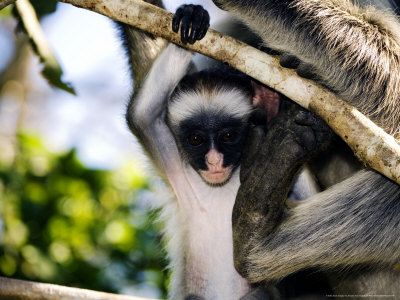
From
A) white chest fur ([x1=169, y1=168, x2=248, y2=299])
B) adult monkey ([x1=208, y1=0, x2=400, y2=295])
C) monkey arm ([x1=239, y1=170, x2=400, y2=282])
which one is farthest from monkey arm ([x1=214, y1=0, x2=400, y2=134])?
Result: white chest fur ([x1=169, y1=168, x2=248, y2=299])

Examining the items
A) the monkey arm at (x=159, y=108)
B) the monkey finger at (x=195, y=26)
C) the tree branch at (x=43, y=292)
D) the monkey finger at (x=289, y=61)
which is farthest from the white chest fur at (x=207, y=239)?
the monkey finger at (x=195, y=26)

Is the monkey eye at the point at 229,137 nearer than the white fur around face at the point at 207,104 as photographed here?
Yes

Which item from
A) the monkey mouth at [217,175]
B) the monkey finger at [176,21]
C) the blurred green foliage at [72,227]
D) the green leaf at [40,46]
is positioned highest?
the monkey finger at [176,21]

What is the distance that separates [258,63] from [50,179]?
2.72 metres

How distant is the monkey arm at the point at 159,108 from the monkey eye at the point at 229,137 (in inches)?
14.8

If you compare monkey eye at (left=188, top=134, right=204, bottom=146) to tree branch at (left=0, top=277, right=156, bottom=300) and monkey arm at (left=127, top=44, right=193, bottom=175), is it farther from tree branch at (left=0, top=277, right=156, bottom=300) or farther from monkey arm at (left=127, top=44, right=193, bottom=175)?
tree branch at (left=0, top=277, right=156, bottom=300)

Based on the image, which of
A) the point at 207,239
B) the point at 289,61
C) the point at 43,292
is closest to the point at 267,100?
the point at 289,61

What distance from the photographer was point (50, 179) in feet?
17.4

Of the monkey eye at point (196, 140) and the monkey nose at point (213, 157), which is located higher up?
the monkey nose at point (213, 157)

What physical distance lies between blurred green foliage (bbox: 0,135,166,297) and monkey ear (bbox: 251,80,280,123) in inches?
52.8

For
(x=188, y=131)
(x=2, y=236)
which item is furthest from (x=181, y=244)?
(x=2, y=236)

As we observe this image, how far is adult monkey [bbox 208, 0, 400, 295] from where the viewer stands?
11.7ft

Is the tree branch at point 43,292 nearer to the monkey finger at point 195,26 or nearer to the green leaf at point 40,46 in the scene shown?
the green leaf at point 40,46

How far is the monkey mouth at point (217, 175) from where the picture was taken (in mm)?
3738
